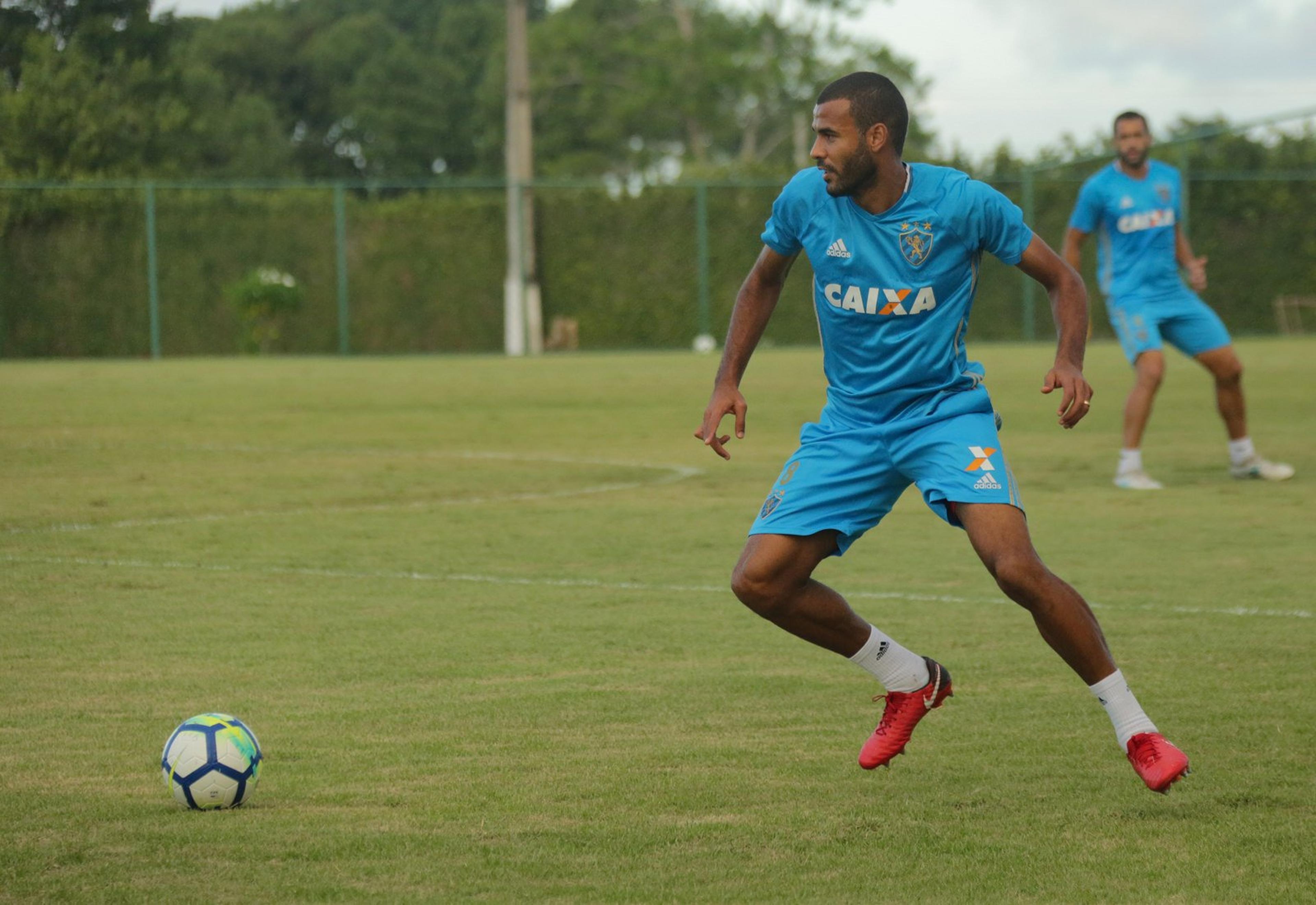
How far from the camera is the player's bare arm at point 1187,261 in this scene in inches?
451

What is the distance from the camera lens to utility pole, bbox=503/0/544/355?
32.3 metres

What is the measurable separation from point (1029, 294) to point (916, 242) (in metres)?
28.6

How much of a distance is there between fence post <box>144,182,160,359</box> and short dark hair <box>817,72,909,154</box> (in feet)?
90.7

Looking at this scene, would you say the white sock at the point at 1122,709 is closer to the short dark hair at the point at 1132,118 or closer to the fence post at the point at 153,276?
the short dark hair at the point at 1132,118

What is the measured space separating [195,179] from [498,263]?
11.0 meters

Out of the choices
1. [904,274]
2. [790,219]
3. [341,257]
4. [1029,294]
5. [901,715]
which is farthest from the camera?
[1029,294]

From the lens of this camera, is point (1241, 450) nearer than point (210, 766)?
No

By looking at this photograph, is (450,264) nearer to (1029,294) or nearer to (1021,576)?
(1029,294)

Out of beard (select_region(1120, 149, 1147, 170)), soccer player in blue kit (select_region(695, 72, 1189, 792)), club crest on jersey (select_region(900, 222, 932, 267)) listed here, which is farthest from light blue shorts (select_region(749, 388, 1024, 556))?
beard (select_region(1120, 149, 1147, 170))

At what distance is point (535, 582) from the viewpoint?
802 cm

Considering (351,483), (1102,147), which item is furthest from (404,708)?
(1102,147)

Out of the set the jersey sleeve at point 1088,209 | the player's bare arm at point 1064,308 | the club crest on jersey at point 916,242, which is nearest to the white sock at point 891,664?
the player's bare arm at point 1064,308

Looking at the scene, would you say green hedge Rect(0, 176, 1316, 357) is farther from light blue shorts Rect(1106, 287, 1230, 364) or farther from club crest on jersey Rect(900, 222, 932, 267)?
club crest on jersey Rect(900, 222, 932, 267)

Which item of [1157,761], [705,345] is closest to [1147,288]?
[1157,761]
